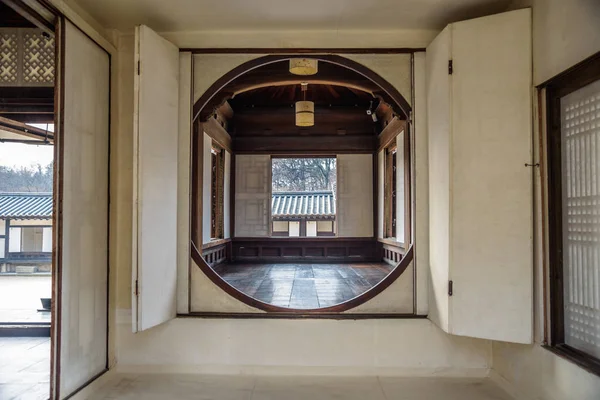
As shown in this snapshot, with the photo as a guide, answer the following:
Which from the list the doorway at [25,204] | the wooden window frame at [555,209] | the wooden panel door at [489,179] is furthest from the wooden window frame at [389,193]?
the doorway at [25,204]

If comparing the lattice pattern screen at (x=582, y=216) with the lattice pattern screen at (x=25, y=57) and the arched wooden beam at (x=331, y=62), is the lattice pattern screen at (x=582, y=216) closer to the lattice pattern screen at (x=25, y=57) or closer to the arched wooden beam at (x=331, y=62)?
the arched wooden beam at (x=331, y=62)

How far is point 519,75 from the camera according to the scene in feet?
7.77

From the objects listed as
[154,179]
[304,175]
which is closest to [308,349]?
[154,179]

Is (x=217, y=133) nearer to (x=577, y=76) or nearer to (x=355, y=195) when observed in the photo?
(x=355, y=195)

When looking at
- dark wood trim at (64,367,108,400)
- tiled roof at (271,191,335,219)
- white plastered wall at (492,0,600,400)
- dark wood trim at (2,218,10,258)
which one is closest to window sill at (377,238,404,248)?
tiled roof at (271,191,335,219)

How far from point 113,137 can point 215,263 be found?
4317mm

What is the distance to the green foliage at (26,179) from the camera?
291 inches

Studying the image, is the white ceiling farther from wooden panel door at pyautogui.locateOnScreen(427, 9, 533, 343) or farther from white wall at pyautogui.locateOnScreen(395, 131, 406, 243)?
white wall at pyautogui.locateOnScreen(395, 131, 406, 243)

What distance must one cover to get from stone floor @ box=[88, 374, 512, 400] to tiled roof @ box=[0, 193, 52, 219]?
240 inches

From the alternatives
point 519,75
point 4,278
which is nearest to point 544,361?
point 519,75

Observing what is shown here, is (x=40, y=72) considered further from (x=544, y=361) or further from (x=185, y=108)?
(x=544, y=361)

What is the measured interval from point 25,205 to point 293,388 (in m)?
7.86

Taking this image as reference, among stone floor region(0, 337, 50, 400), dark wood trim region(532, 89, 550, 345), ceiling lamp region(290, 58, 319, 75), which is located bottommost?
stone floor region(0, 337, 50, 400)

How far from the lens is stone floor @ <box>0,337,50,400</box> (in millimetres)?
2510
